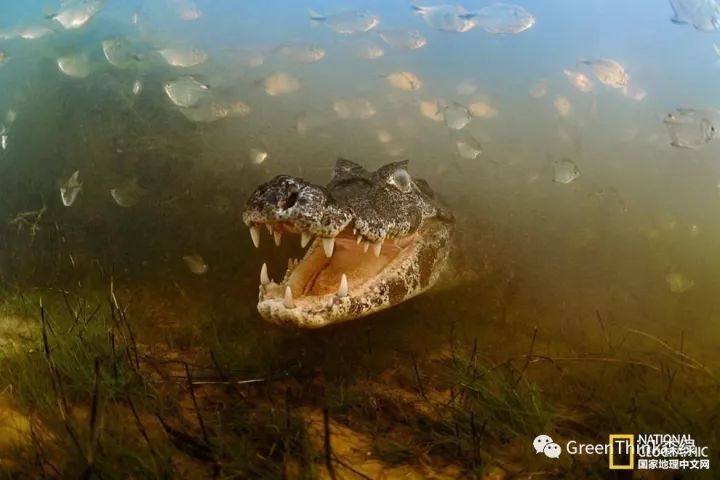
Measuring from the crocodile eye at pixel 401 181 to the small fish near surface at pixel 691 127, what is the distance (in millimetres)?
2346

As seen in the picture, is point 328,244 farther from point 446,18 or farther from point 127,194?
point 446,18

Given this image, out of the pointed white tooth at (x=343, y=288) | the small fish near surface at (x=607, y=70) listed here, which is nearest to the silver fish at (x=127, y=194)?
the pointed white tooth at (x=343, y=288)

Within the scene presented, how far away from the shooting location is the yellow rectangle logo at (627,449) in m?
2.36

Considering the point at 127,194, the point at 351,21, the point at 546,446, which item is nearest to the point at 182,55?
the point at 127,194

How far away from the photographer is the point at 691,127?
162 inches

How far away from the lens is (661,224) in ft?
16.8

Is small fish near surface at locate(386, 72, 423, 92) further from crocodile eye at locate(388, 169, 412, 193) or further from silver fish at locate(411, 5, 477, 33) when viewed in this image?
crocodile eye at locate(388, 169, 412, 193)

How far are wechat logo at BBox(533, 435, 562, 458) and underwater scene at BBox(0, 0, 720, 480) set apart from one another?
0.01m

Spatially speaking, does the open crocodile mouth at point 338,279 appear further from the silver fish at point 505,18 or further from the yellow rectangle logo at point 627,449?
the silver fish at point 505,18

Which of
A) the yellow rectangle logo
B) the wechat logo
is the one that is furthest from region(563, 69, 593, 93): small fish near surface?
the wechat logo

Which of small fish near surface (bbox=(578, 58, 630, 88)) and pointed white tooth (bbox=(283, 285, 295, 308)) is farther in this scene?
small fish near surface (bbox=(578, 58, 630, 88))

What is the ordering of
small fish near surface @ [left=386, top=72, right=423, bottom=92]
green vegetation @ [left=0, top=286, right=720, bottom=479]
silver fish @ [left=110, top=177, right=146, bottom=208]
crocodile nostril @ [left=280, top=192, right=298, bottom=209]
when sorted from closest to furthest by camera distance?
green vegetation @ [left=0, top=286, right=720, bottom=479]
crocodile nostril @ [left=280, top=192, right=298, bottom=209]
silver fish @ [left=110, top=177, right=146, bottom=208]
small fish near surface @ [left=386, top=72, right=423, bottom=92]

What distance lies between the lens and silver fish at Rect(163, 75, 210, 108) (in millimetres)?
4438

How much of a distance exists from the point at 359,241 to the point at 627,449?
1.69 metres
